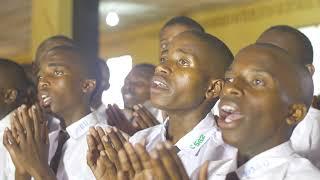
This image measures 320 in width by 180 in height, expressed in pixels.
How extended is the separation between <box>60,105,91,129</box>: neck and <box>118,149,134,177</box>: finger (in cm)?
77

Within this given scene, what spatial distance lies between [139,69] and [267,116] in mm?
1841

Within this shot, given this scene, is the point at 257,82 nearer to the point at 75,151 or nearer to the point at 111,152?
the point at 111,152

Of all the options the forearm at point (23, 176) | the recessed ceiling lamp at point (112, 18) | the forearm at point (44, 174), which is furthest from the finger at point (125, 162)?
the recessed ceiling lamp at point (112, 18)

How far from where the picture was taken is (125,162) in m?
1.19

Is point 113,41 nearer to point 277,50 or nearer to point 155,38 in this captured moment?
point 155,38

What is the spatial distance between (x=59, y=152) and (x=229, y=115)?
29.8 inches

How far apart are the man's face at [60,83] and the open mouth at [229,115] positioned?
2.43 feet

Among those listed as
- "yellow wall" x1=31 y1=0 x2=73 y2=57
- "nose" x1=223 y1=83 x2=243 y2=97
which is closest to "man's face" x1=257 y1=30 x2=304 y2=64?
"nose" x1=223 y1=83 x2=243 y2=97

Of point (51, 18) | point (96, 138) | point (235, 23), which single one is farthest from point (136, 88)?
point (235, 23)

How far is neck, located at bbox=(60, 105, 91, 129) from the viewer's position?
76.6 inches

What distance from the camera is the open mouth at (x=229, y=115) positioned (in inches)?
50.6

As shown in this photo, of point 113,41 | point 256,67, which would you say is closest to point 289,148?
point 256,67

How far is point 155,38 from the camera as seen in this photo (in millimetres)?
6586

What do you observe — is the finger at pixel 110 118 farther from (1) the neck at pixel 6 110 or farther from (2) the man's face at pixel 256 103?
(2) the man's face at pixel 256 103
